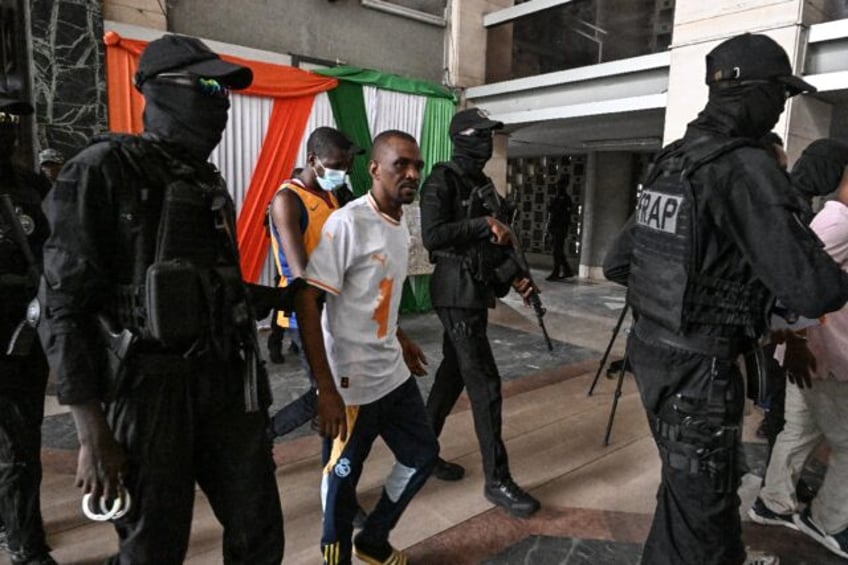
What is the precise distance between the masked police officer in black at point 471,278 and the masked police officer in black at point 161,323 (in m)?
1.22

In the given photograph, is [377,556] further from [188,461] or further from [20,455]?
[20,455]

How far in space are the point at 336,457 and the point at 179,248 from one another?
2.79ft

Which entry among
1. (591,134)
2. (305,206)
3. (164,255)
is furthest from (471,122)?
(591,134)

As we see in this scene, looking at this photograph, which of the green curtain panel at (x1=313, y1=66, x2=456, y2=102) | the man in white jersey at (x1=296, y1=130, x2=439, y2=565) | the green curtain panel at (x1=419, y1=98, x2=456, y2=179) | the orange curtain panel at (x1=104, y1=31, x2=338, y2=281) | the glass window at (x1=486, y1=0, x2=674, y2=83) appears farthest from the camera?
the glass window at (x1=486, y1=0, x2=674, y2=83)

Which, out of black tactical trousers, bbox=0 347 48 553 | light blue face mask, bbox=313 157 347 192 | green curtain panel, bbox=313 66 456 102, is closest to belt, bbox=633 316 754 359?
light blue face mask, bbox=313 157 347 192

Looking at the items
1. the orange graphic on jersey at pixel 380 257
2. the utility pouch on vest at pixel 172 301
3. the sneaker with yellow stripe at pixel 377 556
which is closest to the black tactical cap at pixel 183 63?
the utility pouch on vest at pixel 172 301

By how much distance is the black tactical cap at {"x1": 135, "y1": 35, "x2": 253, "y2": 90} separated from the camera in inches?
52.3

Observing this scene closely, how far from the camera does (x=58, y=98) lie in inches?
179

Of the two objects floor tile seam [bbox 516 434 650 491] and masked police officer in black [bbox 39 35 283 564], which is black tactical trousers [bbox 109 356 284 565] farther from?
floor tile seam [bbox 516 434 650 491]

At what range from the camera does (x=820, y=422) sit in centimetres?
226

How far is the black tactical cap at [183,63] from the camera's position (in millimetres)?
1329

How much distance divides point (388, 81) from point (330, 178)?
12.1 feet

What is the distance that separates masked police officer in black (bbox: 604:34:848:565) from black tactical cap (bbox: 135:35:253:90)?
1.26 metres

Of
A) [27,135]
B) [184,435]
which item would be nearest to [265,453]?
[184,435]
